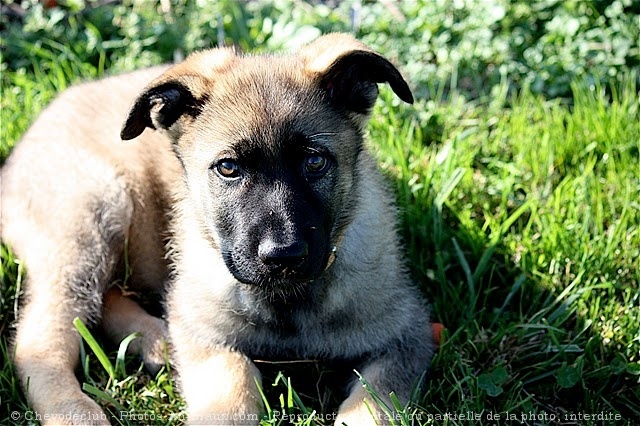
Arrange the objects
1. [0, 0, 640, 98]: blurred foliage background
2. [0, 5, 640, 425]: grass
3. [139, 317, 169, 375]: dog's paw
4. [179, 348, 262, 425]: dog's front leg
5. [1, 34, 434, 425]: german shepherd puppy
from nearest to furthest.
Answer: [1, 34, 434, 425]: german shepherd puppy < [179, 348, 262, 425]: dog's front leg < [0, 5, 640, 425]: grass < [139, 317, 169, 375]: dog's paw < [0, 0, 640, 98]: blurred foliage background

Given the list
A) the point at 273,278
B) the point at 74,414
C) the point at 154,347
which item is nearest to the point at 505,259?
the point at 273,278

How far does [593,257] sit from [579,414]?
2.59 feet

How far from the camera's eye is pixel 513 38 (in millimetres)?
5055

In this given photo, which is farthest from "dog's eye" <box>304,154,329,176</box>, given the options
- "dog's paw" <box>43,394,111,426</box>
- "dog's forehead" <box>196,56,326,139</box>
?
"dog's paw" <box>43,394,111,426</box>

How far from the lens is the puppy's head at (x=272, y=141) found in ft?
8.96

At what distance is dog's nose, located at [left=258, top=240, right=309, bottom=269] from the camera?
2633 mm

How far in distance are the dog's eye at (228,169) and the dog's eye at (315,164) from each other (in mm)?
233

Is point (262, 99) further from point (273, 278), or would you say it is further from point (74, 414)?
point (74, 414)

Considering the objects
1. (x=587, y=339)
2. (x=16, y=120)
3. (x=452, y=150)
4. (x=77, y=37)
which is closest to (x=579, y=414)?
(x=587, y=339)

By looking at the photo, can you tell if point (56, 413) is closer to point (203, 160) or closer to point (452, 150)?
point (203, 160)

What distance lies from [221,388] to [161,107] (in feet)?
3.43

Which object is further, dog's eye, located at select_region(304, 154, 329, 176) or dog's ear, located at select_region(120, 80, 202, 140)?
dog's ear, located at select_region(120, 80, 202, 140)

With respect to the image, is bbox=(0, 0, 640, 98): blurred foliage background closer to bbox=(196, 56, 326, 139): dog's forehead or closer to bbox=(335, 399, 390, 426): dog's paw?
bbox=(196, 56, 326, 139): dog's forehead

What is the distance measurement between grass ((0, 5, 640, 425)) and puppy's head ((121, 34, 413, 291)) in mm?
609
